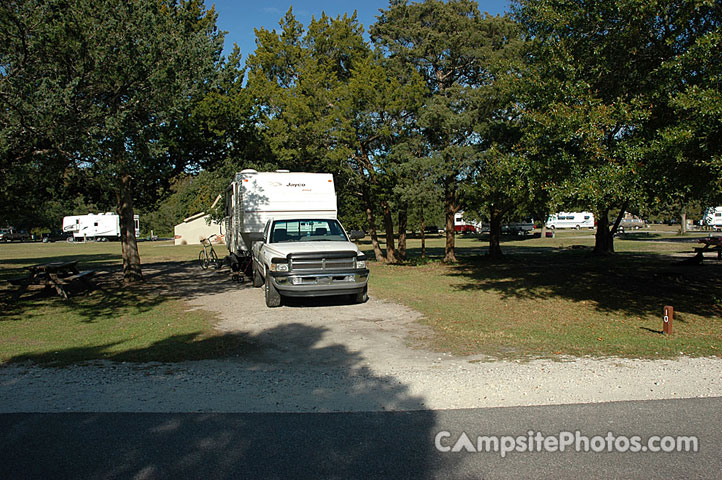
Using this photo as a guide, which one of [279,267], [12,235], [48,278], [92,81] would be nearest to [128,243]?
[48,278]

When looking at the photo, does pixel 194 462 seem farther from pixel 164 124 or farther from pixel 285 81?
pixel 285 81

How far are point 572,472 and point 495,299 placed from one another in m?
9.72

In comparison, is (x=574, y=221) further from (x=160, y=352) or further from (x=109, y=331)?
(x=160, y=352)

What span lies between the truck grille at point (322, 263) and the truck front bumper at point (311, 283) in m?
0.09

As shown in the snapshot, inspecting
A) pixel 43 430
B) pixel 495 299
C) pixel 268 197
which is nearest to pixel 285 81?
pixel 268 197

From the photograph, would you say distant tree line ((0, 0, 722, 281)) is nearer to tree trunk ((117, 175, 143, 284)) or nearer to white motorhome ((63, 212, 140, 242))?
tree trunk ((117, 175, 143, 284))

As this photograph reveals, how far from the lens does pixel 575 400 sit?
5289 mm

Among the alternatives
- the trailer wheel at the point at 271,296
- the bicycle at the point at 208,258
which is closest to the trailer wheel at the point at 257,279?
the trailer wheel at the point at 271,296

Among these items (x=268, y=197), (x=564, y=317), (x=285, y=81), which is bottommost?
(x=564, y=317)

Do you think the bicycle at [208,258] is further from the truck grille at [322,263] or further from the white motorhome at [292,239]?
the truck grille at [322,263]

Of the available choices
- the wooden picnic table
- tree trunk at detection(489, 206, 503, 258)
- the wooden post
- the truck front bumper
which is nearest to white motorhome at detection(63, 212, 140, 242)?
tree trunk at detection(489, 206, 503, 258)

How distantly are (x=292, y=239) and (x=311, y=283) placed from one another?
6.15ft

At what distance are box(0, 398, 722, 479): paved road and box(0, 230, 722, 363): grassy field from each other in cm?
262

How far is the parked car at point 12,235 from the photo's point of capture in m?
77.9
